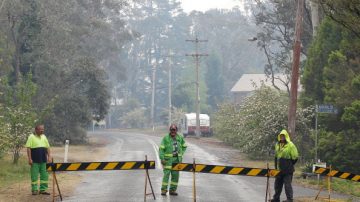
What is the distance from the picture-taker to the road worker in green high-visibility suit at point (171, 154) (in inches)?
633

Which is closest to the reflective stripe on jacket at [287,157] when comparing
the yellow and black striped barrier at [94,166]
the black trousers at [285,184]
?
the black trousers at [285,184]

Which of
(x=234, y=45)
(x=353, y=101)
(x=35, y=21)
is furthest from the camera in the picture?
(x=234, y=45)

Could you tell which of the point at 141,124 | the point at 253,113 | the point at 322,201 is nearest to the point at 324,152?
the point at 322,201

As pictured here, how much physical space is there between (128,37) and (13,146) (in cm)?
6811

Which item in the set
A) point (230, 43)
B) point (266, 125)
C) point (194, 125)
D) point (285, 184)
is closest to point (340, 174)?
point (285, 184)

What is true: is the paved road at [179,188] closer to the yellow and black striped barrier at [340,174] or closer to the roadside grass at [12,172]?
the yellow and black striped barrier at [340,174]

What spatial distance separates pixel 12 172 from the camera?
2344 cm

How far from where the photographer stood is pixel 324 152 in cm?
2522

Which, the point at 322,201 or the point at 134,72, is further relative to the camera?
the point at 134,72

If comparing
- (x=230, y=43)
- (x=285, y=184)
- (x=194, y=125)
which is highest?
(x=230, y=43)

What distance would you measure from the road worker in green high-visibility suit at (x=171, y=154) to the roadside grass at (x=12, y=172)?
5448mm

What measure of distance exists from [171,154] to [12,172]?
30.5 feet

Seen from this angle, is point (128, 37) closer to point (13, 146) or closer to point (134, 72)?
point (134, 72)

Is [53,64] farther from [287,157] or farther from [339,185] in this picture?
[287,157]
